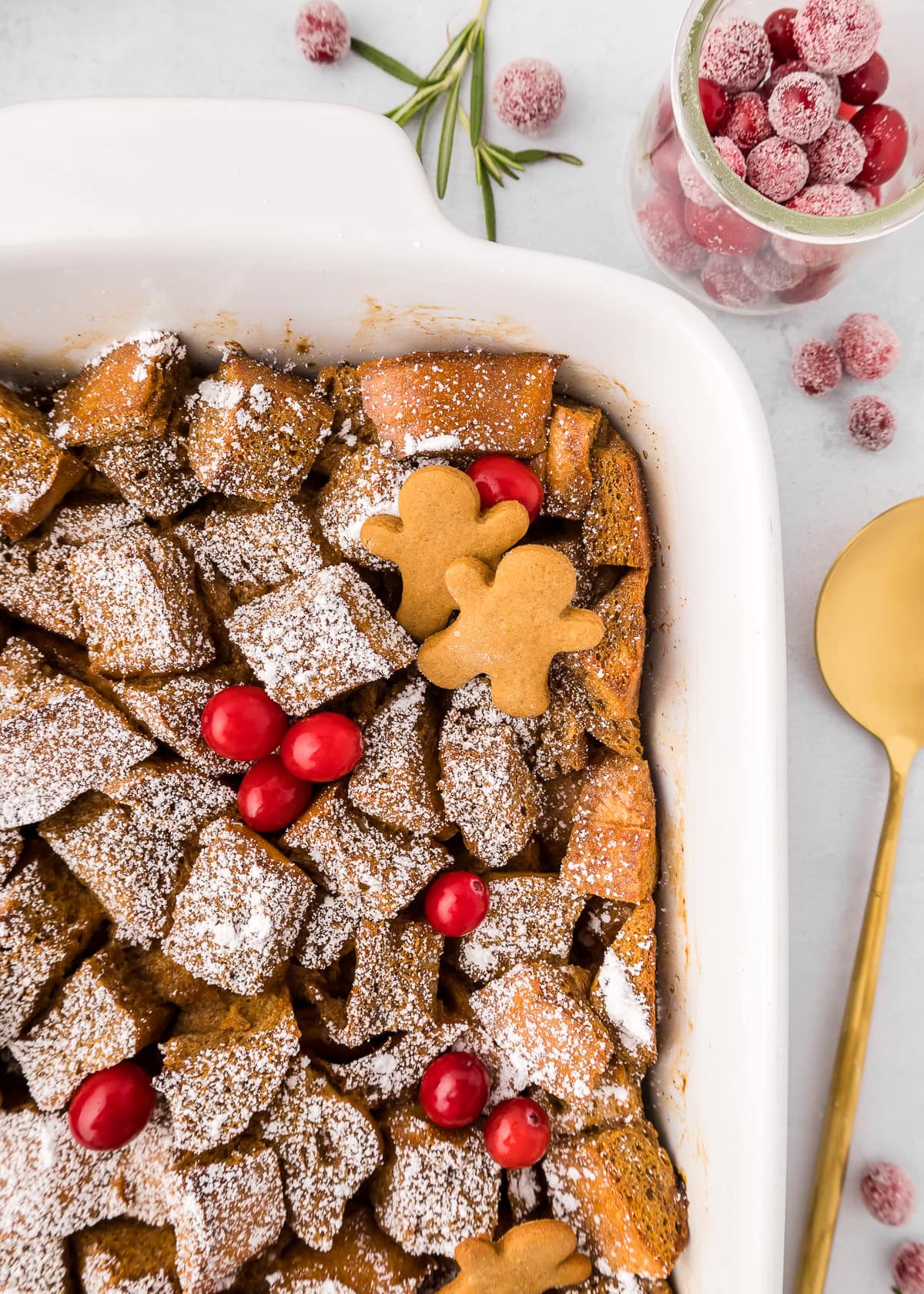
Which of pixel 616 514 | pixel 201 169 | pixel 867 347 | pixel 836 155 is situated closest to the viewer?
pixel 201 169

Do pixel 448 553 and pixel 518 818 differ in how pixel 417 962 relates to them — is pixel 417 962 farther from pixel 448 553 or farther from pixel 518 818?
pixel 448 553

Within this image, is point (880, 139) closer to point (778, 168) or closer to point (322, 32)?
point (778, 168)

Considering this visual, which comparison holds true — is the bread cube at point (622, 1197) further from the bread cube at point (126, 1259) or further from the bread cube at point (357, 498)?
the bread cube at point (357, 498)

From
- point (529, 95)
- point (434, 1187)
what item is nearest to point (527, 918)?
point (434, 1187)

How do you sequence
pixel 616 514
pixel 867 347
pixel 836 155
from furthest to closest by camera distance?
pixel 867 347, pixel 616 514, pixel 836 155

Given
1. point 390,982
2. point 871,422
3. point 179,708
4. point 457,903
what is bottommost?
point 390,982

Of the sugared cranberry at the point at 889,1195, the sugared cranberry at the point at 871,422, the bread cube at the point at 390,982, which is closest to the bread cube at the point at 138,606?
the bread cube at the point at 390,982
